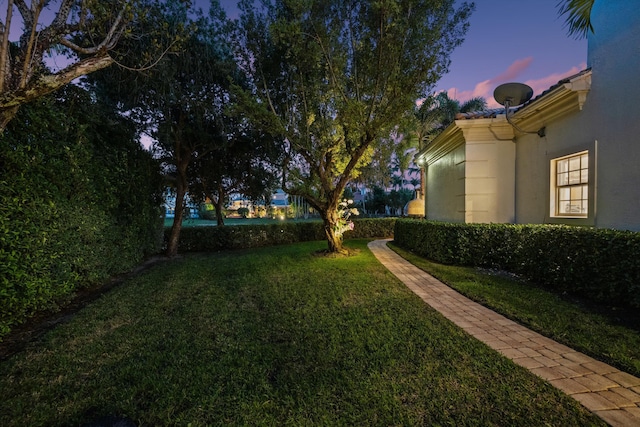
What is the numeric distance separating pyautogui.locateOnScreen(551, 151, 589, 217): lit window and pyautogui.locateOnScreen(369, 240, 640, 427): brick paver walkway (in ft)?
12.1

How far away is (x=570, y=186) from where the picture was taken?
596 centimetres

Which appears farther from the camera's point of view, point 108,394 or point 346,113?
point 346,113

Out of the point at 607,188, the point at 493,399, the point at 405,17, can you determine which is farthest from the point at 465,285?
the point at 405,17

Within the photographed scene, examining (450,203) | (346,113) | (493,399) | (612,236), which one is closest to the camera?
(493,399)

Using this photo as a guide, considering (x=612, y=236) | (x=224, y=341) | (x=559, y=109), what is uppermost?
(x=559, y=109)

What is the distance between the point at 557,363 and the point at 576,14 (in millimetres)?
5626

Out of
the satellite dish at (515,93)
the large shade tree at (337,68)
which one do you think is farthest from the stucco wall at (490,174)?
the large shade tree at (337,68)

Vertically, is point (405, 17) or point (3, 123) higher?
point (405, 17)

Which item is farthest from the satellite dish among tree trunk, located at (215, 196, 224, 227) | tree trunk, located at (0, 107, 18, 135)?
tree trunk, located at (215, 196, 224, 227)

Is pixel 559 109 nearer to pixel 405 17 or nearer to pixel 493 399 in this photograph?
pixel 405 17

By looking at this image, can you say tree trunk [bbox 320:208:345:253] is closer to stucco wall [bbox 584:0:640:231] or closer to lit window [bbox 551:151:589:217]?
lit window [bbox 551:151:589:217]

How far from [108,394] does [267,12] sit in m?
9.12

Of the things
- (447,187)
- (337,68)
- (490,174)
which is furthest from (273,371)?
(447,187)

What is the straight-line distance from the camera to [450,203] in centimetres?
899
